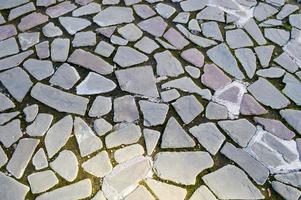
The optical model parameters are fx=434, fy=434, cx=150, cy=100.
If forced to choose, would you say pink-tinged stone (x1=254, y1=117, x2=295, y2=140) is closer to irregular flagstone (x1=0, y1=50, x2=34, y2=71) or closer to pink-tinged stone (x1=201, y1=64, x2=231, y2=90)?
pink-tinged stone (x1=201, y1=64, x2=231, y2=90)

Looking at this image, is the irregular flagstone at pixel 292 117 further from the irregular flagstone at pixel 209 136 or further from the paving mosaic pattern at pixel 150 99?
the irregular flagstone at pixel 209 136

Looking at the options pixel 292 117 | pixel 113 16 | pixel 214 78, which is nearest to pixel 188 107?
pixel 214 78

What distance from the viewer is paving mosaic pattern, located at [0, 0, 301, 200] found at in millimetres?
2604

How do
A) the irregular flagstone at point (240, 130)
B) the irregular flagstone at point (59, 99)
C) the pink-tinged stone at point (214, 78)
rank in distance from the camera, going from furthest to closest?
the pink-tinged stone at point (214, 78) < the irregular flagstone at point (59, 99) < the irregular flagstone at point (240, 130)

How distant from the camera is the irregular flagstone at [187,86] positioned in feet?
10.3

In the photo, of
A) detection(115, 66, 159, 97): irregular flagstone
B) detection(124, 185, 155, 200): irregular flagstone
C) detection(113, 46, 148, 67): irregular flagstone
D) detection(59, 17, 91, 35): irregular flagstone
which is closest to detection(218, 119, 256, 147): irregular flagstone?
detection(115, 66, 159, 97): irregular flagstone

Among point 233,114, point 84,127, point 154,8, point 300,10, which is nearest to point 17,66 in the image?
point 84,127

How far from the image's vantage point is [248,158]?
2.75 metres

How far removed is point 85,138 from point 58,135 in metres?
0.18

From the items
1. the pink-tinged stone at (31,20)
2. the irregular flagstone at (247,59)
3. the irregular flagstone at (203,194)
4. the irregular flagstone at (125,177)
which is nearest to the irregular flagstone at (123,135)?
the irregular flagstone at (125,177)

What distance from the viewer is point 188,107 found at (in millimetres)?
3031

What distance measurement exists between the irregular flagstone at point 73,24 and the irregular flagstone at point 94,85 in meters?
0.56

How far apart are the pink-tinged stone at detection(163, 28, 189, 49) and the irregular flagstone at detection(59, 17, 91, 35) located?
2.21 feet

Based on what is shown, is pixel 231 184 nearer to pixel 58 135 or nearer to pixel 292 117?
pixel 292 117
